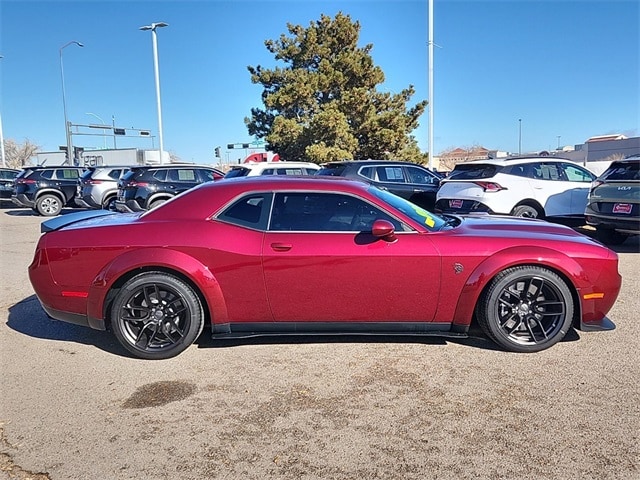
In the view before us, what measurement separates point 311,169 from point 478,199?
606 centimetres

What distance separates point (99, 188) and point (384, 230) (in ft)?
42.8

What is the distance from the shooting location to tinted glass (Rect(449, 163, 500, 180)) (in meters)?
8.90

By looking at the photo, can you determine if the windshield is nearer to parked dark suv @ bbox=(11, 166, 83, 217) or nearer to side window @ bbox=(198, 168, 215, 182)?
side window @ bbox=(198, 168, 215, 182)

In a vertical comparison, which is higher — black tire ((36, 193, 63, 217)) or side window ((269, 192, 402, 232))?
side window ((269, 192, 402, 232))

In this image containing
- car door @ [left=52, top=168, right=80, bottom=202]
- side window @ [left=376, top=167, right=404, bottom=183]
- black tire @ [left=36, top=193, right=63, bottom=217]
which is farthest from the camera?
car door @ [left=52, top=168, right=80, bottom=202]

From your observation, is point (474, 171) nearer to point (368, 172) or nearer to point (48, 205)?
point (368, 172)

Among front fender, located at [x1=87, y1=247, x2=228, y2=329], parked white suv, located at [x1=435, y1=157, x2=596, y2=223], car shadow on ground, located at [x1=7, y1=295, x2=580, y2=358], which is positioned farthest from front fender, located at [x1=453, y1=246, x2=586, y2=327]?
parked white suv, located at [x1=435, y1=157, x2=596, y2=223]

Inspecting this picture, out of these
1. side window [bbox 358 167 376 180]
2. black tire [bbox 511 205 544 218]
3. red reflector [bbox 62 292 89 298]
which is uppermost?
side window [bbox 358 167 376 180]

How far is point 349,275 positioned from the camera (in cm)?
378

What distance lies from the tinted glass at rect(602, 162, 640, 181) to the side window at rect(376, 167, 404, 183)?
4.09m

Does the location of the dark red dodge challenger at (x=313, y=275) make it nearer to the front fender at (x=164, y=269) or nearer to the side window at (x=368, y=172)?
the front fender at (x=164, y=269)

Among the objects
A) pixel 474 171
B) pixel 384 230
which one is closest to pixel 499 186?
pixel 474 171

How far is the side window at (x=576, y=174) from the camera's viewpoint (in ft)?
30.8

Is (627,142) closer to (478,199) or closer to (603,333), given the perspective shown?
(478,199)
